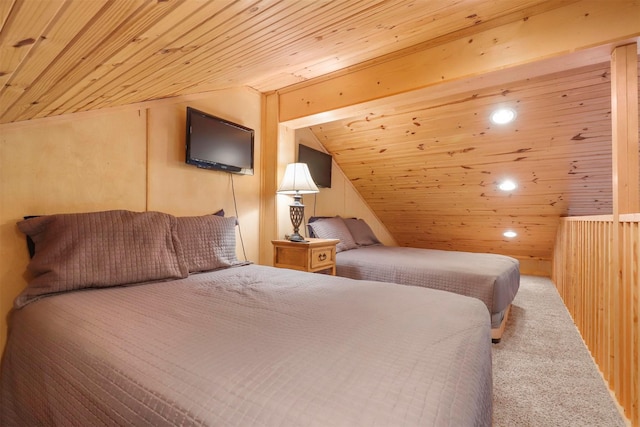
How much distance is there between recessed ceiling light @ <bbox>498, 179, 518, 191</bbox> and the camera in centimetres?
331

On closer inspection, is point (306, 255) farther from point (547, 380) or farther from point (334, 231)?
point (547, 380)

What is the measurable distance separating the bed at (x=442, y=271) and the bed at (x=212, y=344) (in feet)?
3.19

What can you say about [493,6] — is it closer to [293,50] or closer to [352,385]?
[293,50]

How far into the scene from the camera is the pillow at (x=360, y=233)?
3557 mm

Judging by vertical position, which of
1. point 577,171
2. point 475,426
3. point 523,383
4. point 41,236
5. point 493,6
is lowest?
point 523,383

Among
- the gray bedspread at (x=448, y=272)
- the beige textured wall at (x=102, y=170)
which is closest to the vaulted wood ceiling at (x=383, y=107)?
the beige textured wall at (x=102, y=170)

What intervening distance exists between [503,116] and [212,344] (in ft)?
9.78

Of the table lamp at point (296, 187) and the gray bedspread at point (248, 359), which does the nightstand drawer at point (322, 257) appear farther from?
the gray bedspread at point (248, 359)

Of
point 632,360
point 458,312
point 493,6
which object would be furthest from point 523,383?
point 493,6

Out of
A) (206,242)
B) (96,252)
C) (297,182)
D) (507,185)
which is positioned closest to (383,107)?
(297,182)

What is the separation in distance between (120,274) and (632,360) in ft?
8.11

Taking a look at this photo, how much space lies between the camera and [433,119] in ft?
9.66

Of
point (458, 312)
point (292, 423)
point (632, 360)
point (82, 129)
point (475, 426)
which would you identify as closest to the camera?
point (292, 423)

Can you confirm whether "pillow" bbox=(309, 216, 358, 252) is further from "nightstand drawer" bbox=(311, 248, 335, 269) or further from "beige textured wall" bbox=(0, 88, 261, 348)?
"beige textured wall" bbox=(0, 88, 261, 348)
